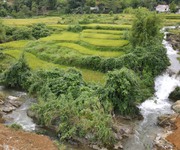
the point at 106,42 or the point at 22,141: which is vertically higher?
the point at 106,42

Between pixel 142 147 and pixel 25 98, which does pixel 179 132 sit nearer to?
pixel 142 147

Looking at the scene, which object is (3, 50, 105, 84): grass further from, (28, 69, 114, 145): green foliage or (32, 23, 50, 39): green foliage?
(32, 23, 50, 39): green foliage

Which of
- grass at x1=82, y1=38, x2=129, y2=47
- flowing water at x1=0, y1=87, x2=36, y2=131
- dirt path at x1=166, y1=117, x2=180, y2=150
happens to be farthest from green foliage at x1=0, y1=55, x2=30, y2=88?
dirt path at x1=166, y1=117, x2=180, y2=150

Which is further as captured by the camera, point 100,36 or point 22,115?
point 100,36

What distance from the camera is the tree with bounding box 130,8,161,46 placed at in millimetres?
43125

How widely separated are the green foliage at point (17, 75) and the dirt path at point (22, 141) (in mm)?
10378

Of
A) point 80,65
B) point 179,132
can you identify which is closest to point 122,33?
point 80,65

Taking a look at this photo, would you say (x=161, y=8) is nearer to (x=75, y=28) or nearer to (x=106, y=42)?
(x=75, y=28)

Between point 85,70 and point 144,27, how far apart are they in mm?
10096

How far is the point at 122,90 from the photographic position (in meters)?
29.5

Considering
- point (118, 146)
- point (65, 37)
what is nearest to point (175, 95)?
point (118, 146)

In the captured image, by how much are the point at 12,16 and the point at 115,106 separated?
7289 centimetres

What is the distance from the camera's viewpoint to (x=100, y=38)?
164 feet

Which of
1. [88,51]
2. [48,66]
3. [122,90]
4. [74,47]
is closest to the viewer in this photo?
[122,90]
